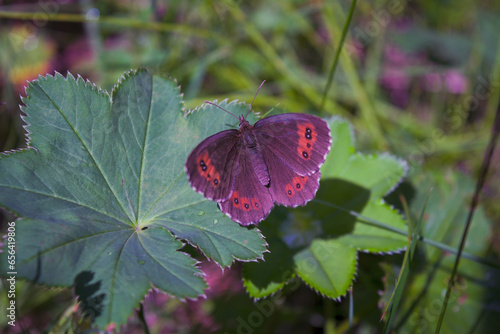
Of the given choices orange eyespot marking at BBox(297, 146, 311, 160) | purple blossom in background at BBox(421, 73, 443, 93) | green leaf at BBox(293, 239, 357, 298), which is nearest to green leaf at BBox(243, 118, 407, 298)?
green leaf at BBox(293, 239, 357, 298)

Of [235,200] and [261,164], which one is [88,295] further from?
[261,164]

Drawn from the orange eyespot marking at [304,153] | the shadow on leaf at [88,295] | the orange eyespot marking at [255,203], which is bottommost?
the shadow on leaf at [88,295]

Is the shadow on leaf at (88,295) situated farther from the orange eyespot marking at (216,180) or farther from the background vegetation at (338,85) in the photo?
the background vegetation at (338,85)

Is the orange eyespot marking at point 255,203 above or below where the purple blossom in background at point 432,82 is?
above

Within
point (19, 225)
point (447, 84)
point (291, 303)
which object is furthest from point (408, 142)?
point (19, 225)

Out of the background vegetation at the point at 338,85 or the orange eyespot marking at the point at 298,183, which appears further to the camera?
the background vegetation at the point at 338,85

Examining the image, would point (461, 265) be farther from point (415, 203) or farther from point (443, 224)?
point (415, 203)

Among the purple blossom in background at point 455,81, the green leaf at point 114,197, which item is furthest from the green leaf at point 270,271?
the purple blossom in background at point 455,81

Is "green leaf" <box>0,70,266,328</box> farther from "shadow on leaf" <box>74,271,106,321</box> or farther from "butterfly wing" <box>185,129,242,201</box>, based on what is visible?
"butterfly wing" <box>185,129,242,201</box>
